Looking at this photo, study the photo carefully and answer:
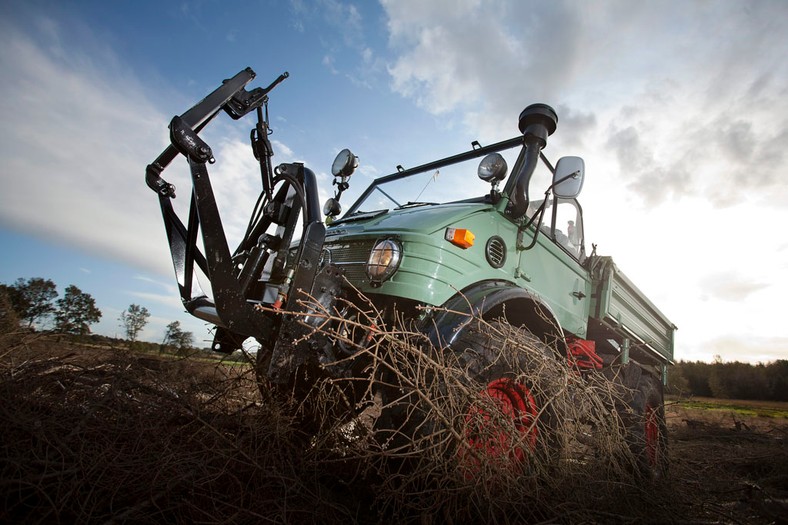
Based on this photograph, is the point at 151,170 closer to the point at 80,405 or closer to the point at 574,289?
the point at 80,405

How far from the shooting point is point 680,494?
2.80 m

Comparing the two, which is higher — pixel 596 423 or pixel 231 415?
pixel 596 423

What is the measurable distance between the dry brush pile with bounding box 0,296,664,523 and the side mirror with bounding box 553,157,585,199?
120 cm

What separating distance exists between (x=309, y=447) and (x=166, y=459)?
2.59 ft

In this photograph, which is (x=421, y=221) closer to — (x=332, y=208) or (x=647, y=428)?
(x=332, y=208)

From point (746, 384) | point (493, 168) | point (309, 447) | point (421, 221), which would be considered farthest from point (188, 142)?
point (746, 384)

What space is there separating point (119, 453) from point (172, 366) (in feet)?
3.71

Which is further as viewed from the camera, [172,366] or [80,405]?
[172,366]

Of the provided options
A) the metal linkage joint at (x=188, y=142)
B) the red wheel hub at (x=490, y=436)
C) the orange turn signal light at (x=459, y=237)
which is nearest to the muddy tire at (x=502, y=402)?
the red wheel hub at (x=490, y=436)

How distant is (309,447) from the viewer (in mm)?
2248

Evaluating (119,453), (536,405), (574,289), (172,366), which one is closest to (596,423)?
(536,405)

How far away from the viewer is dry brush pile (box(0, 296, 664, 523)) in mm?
1536

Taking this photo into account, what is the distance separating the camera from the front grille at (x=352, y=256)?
97.1 inches

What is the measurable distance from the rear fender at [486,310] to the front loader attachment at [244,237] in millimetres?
779
